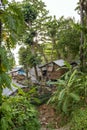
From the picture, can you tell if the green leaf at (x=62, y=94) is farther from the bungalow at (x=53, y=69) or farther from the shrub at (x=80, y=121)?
the bungalow at (x=53, y=69)

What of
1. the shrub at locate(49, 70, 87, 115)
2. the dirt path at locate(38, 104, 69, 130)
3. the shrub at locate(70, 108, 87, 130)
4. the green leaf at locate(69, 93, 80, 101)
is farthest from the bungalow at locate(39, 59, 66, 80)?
the shrub at locate(70, 108, 87, 130)

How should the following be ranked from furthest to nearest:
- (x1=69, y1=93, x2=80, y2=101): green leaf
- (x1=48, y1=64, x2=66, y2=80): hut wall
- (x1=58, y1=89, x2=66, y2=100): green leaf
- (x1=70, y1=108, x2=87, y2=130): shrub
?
(x1=48, y1=64, x2=66, y2=80): hut wall
(x1=58, y1=89, x2=66, y2=100): green leaf
(x1=69, y1=93, x2=80, y2=101): green leaf
(x1=70, y1=108, x2=87, y2=130): shrub

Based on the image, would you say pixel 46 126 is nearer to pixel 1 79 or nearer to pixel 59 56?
pixel 1 79

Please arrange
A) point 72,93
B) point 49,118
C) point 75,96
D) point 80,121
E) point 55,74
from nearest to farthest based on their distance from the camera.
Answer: point 80,121 < point 75,96 < point 72,93 < point 49,118 < point 55,74

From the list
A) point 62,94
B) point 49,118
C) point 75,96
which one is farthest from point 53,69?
point 75,96

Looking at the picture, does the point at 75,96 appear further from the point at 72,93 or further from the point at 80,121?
the point at 80,121

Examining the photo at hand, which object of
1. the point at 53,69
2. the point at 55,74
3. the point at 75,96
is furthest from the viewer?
the point at 53,69

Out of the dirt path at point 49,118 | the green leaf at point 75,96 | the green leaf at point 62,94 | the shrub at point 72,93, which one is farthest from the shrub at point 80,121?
the green leaf at point 62,94

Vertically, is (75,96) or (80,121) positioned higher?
(75,96)

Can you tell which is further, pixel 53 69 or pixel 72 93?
pixel 53 69

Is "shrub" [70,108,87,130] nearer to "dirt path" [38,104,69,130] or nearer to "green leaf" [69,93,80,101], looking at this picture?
"dirt path" [38,104,69,130]

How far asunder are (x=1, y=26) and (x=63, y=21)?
21.8 metres

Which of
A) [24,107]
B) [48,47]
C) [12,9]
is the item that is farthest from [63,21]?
[12,9]

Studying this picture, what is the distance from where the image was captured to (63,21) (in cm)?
2444
